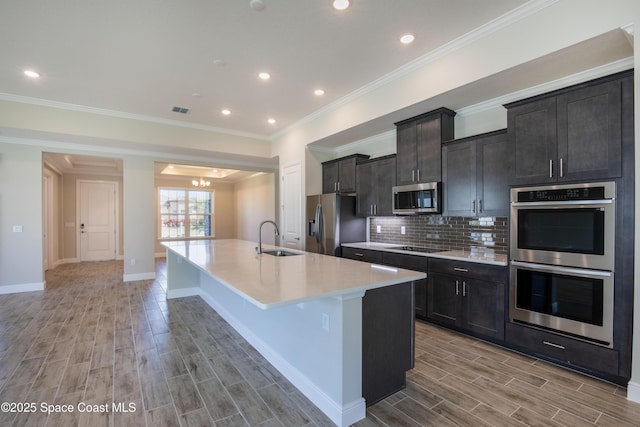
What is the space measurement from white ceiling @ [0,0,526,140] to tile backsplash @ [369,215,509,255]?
199cm

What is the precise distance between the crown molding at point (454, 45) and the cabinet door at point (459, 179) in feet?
3.17

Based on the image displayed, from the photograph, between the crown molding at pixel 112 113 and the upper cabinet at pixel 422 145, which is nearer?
the upper cabinet at pixel 422 145

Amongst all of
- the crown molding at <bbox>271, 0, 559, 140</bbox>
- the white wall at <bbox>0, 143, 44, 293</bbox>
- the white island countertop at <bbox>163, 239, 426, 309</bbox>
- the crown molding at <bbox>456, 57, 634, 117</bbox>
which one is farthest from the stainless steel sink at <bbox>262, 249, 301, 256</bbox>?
the white wall at <bbox>0, 143, 44, 293</bbox>

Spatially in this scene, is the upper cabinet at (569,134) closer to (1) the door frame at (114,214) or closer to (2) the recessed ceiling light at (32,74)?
(2) the recessed ceiling light at (32,74)

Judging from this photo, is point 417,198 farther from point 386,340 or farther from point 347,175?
point 386,340

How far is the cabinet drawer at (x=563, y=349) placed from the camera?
2246 millimetres

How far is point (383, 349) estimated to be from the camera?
2098 millimetres

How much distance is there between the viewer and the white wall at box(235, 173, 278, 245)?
8486mm

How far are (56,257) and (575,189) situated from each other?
10195mm

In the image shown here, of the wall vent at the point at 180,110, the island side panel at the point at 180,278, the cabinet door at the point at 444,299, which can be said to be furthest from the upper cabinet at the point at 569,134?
the island side panel at the point at 180,278

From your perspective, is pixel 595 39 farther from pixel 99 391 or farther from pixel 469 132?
pixel 99 391

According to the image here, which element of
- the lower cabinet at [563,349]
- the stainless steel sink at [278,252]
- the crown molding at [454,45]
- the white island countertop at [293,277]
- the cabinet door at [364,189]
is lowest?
the lower cabinet at [563,349]

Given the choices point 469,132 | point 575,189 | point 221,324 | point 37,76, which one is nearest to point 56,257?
point 37,76

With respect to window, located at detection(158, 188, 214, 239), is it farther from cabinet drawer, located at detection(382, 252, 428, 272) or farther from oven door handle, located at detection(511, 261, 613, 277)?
oven door handle, located at detection(511, 261, 613, 277)
